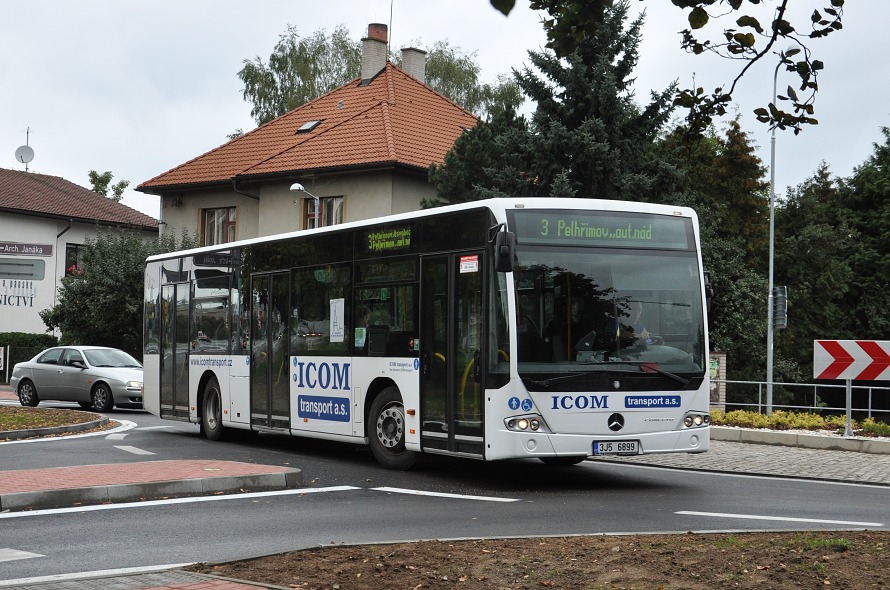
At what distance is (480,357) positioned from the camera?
12773 mm

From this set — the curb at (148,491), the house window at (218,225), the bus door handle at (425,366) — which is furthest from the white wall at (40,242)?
the curb at (148,491)

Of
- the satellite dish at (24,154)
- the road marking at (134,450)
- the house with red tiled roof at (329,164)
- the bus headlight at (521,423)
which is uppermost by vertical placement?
the satellite dish at (24,154)

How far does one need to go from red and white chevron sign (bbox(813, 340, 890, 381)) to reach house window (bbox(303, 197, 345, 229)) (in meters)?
24.3

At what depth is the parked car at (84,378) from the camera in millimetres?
27250

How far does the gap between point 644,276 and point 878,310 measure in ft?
146

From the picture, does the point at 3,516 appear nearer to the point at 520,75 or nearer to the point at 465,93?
the point at 520,75

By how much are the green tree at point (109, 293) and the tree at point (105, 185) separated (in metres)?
41.8

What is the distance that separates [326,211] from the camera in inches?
1666

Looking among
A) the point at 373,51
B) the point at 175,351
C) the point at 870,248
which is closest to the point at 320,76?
the point at 373,51

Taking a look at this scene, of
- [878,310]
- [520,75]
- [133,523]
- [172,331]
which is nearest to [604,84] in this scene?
[520,75]

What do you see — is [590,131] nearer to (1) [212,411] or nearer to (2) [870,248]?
(1) [212,411]

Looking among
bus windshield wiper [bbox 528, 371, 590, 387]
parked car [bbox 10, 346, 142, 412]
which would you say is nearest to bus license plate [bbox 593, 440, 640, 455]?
bus windshield wiper [bbox 528, 371, 590, 387]

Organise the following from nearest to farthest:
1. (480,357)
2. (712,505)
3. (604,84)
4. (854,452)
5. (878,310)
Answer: (712,505) < (480,357) < (854,452) < (604,84) < (878,310)

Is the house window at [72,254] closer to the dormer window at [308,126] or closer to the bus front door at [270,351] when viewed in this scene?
the dormer window at [308,126]
